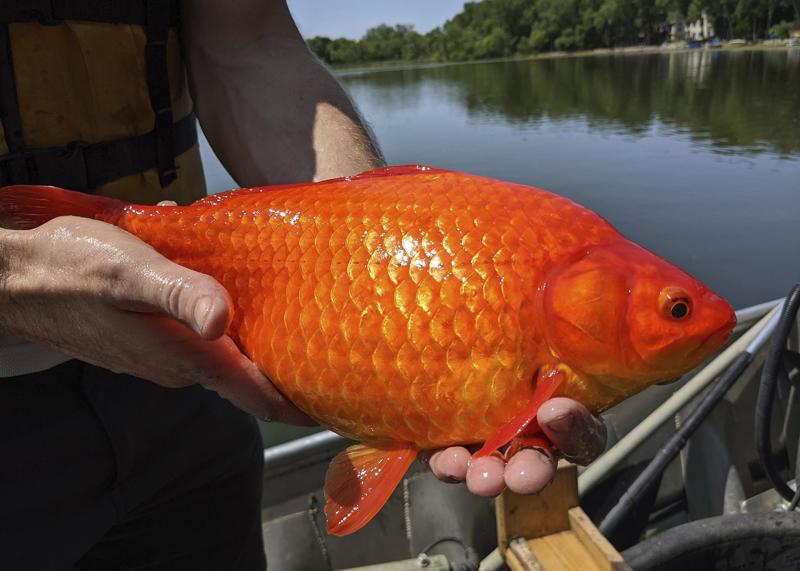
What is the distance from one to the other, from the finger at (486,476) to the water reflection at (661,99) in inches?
697

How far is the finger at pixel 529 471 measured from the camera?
3.98ft

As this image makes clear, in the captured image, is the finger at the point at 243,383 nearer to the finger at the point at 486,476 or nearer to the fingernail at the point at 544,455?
the finger at the point at 486,476

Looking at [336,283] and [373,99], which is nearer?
[336,283]

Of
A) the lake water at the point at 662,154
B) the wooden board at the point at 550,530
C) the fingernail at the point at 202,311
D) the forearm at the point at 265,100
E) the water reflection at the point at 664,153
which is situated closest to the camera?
the fingernail at the point at 202,311

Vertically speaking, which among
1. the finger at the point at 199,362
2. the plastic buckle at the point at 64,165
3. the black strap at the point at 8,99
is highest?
the black strap at the point at 8,99

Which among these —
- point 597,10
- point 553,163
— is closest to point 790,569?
point 553,163

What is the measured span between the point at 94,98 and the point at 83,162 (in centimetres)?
17

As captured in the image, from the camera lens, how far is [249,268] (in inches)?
52.5

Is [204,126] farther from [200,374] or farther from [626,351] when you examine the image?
[626,351]

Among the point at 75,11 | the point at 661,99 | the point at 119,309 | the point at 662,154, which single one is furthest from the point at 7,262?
the point at 661,99

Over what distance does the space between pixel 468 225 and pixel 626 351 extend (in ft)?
1.25

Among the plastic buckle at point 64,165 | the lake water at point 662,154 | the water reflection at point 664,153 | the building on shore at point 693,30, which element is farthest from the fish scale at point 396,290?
the building on shore at point 693,30

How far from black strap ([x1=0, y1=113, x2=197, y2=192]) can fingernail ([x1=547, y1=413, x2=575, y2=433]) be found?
49.4 inches

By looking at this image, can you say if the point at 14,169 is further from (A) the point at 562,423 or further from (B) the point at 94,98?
(A) the point at 562,423
